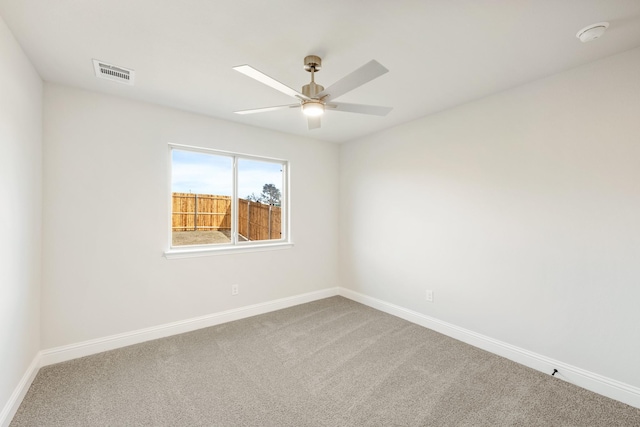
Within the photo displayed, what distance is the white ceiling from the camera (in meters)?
1.52

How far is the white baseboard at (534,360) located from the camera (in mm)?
1932

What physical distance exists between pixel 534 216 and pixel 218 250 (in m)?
3.18

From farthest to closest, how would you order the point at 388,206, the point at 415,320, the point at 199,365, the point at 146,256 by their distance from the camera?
the point at 388,206
the point at 415,320
the point at 146,256
the point at 199,365

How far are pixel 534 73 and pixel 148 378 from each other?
12.8 ft

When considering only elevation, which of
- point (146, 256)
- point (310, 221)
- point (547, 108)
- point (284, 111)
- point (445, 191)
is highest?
point (284, 111)

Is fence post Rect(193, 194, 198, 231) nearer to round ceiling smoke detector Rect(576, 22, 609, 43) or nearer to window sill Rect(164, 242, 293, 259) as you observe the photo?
window sill Rect(164, 242, 293, 259)

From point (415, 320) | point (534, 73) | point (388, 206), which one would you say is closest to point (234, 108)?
point (388, 206)

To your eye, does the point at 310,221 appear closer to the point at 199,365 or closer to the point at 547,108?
the point at 199,365

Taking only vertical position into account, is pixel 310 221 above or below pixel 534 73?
below

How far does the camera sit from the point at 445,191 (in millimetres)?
3016

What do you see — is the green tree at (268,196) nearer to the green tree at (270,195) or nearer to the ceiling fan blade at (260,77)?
the green tree at (270,195)

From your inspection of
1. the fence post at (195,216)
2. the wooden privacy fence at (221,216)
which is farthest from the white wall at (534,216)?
the fence post at (195,216)

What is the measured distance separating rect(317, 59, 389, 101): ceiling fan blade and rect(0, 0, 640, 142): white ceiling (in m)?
0.34

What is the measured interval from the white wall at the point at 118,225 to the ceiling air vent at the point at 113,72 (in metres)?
0.43
